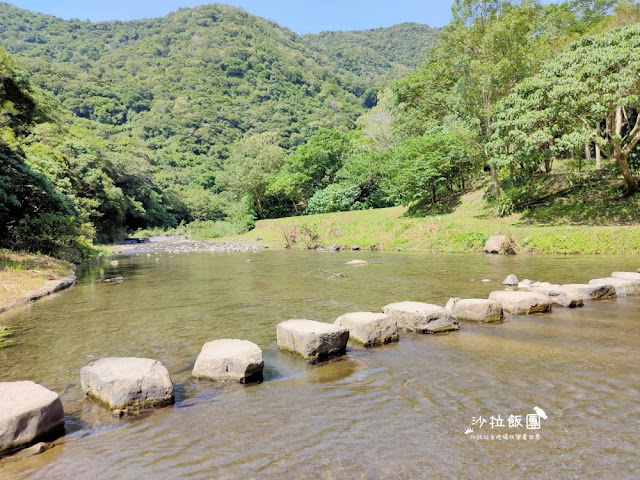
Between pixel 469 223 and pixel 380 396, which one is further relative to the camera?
pixel 469 223

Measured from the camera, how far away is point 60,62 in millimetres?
154000

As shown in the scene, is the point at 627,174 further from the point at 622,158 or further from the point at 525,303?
the point at 525,303

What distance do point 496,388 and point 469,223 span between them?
23.8 metres

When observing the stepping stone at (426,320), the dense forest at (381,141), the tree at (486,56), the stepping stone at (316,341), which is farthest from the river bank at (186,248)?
the stepping stone at (316,341)

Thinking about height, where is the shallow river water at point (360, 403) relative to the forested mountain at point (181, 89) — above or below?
below

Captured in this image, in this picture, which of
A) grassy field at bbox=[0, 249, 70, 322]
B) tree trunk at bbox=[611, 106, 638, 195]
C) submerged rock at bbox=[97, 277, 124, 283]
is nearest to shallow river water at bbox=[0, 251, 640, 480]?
grassy field at bbox=[0, 249, 70, 322]

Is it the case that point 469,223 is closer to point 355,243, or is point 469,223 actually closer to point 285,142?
point 355,243

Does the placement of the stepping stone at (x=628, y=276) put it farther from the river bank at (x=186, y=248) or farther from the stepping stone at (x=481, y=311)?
the river bank at (x=186, y=248)

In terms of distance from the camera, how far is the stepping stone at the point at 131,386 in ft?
16.4

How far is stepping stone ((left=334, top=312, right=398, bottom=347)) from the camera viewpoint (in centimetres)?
730

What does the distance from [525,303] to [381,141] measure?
45.4 meters

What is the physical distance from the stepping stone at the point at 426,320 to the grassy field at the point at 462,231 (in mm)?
16812

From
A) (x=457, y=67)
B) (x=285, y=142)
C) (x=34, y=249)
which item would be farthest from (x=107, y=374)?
(x=285, y=142)

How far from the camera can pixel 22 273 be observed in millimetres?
14664
